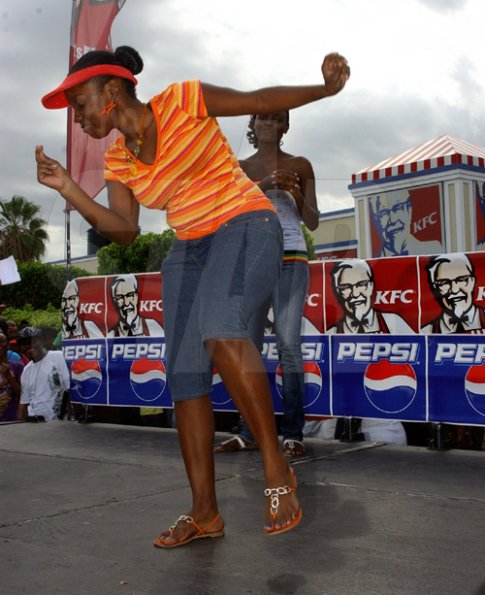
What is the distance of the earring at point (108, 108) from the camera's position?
2.29 meters

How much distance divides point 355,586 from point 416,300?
2717 mm

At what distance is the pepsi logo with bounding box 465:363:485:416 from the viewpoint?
4.09 meters

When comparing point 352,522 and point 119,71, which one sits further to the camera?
point 352,522

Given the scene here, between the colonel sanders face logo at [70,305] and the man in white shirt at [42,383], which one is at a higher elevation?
the colonel sanders face logo at [70,305]

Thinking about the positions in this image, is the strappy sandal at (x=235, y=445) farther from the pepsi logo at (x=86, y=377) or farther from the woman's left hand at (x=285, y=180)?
the pepsi logo at (x=86, y=377)

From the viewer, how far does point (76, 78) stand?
7.36ft

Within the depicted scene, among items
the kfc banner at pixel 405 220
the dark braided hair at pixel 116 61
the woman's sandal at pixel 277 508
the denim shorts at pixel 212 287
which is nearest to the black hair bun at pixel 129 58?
the dark braided hair at pixel 116 61

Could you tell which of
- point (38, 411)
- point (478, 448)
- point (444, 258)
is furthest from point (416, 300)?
point (38, 411)

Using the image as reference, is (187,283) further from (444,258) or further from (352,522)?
(444,258)

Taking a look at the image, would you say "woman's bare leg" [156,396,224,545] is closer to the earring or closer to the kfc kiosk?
the earring

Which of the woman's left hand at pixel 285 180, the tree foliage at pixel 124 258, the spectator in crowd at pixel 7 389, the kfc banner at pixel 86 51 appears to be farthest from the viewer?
the tree foliage at pixel 124 258

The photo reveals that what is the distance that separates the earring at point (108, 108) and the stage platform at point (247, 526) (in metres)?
1.28

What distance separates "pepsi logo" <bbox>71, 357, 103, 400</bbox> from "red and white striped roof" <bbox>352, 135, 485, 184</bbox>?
3.01 metres

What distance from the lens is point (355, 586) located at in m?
1.89
